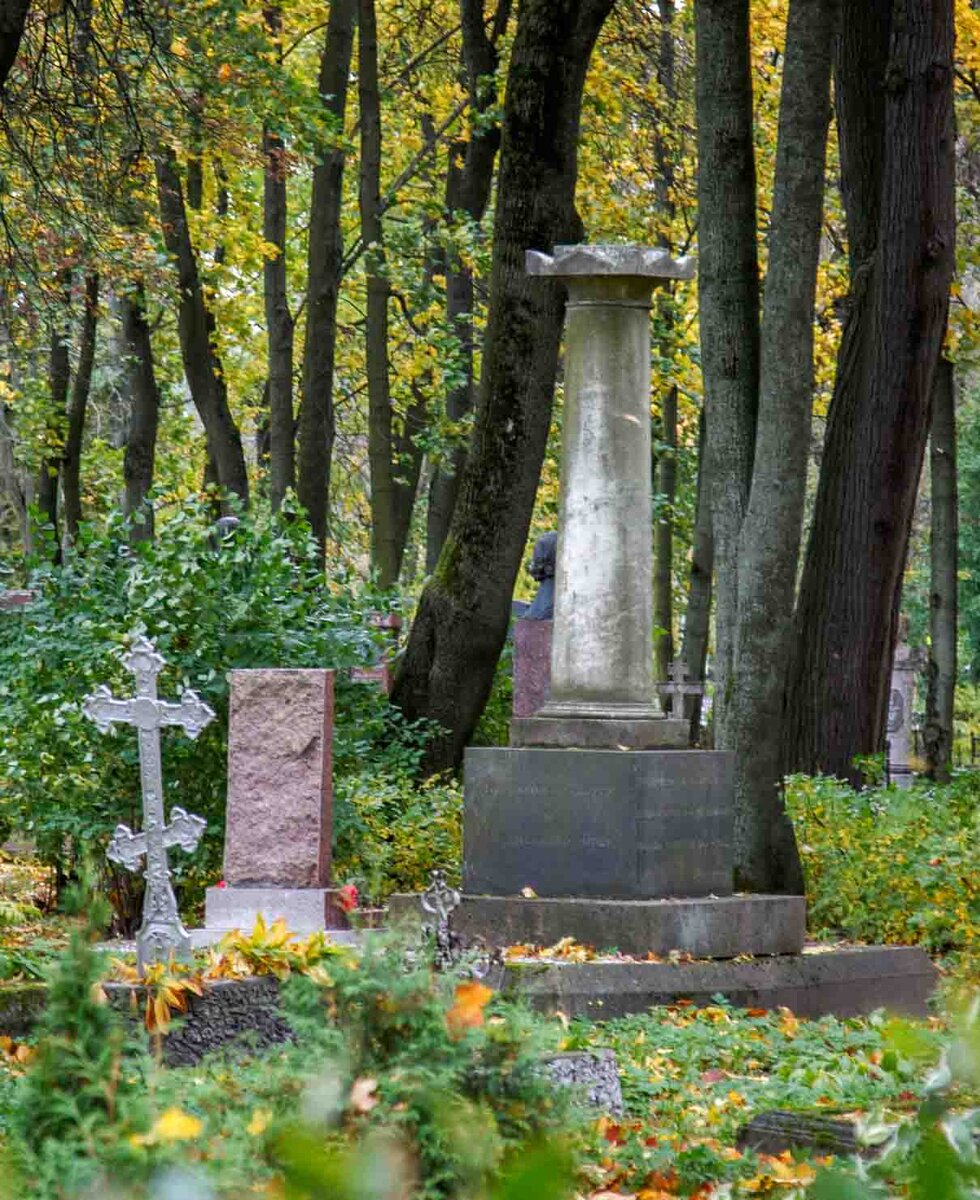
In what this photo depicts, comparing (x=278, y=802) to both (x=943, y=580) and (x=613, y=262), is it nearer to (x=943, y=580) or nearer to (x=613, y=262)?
(x=613, y=262)

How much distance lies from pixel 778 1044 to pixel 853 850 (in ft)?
13.1

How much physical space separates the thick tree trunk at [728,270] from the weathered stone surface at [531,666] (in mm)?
5108

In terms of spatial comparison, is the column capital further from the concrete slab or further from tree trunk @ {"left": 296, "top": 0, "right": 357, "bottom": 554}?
tree trunk @ {"left": 296, "top": 0, "right": 357, "bottom": 554}

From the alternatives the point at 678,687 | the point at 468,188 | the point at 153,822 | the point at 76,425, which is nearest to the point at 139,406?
the point at 76,425

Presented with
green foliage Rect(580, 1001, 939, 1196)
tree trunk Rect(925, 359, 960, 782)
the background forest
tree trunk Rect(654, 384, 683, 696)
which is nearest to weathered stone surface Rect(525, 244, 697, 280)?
the background forest

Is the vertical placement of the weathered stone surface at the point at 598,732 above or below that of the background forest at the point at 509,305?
below

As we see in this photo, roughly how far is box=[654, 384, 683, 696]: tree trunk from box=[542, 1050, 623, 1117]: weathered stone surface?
70.6 ft

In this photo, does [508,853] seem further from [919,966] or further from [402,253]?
[402,253]

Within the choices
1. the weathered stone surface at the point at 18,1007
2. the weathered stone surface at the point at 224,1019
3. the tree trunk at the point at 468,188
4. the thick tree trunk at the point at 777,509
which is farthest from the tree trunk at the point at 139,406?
the weathered stone surface at the point at 224,1019

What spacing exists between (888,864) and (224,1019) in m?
5.37

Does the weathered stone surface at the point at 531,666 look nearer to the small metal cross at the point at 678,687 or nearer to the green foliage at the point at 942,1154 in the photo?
the small metal cross at the point at 678,687

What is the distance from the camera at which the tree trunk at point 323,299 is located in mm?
21281

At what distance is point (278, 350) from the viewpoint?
22.3 metres

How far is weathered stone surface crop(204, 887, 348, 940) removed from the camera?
10359 mm
